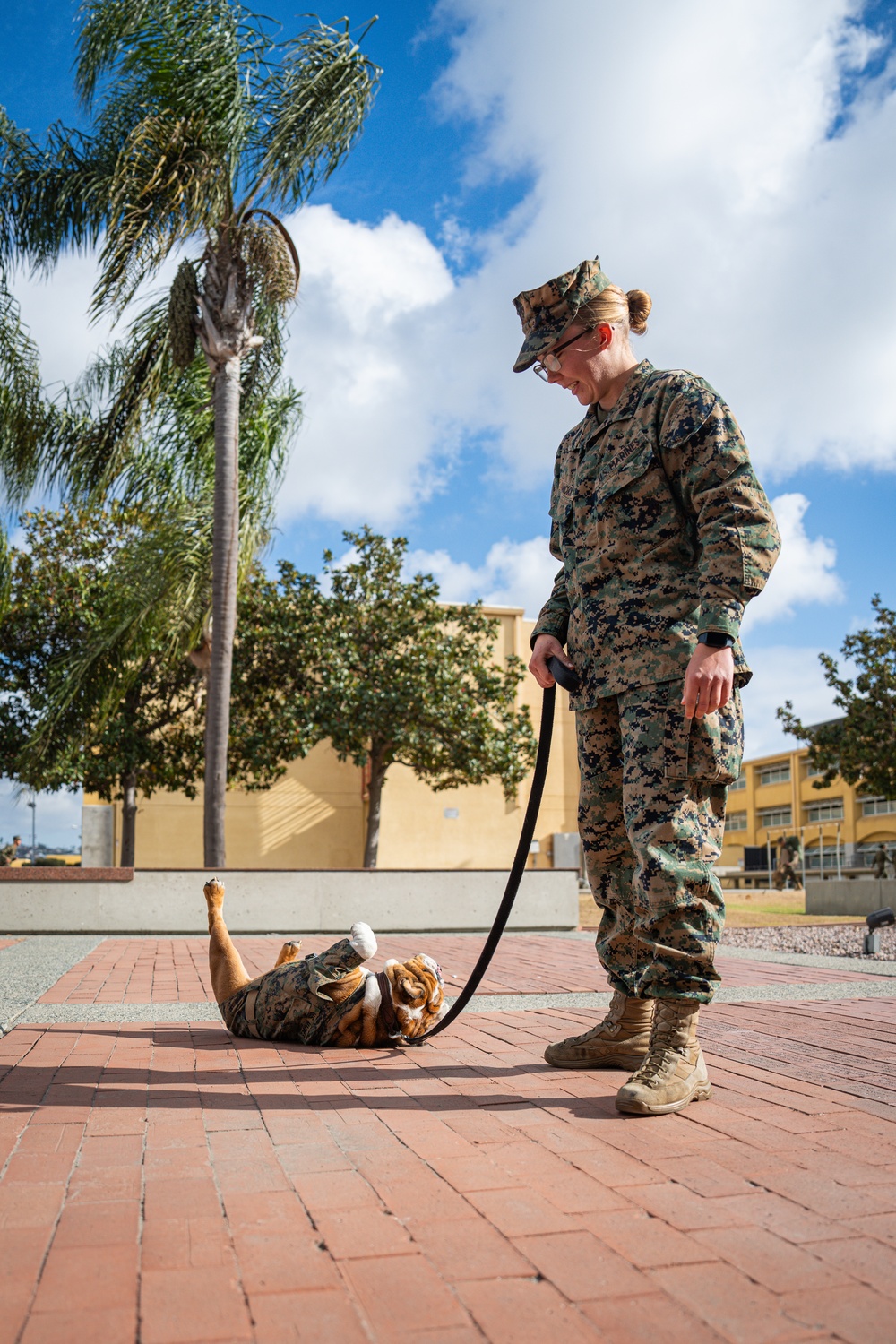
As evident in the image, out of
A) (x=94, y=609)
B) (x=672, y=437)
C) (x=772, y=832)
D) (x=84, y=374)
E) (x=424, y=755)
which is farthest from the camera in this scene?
(x=772, y=832)

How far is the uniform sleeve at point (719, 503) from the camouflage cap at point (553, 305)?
1.45 feet

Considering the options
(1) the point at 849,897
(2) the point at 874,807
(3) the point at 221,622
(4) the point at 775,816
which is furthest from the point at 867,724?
Result: (4) the point at 775,816

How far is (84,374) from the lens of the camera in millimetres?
13836

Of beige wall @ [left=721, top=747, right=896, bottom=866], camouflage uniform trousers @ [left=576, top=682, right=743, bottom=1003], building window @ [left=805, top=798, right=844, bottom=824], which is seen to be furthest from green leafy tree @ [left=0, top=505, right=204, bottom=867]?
building window @ [left=805, top=798, right=844, bottom=824]

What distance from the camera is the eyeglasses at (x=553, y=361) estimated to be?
128 inches

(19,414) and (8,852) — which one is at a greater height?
(19,414)

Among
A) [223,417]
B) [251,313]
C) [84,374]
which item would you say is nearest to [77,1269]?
[223,417]

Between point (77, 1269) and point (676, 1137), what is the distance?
1418 millimetres

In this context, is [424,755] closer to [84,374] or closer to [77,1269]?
[84,374]

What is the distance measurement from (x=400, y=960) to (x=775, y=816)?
234 ft

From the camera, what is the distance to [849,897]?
15.7 m

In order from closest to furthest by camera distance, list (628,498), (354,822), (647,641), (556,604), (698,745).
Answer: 1. (698,745)
2. (647,641)
3. (628,498)
4. (556,604)
5. (354,822)

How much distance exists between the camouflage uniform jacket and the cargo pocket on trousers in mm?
103

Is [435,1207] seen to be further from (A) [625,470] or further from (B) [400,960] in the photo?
(B) [400,960]
